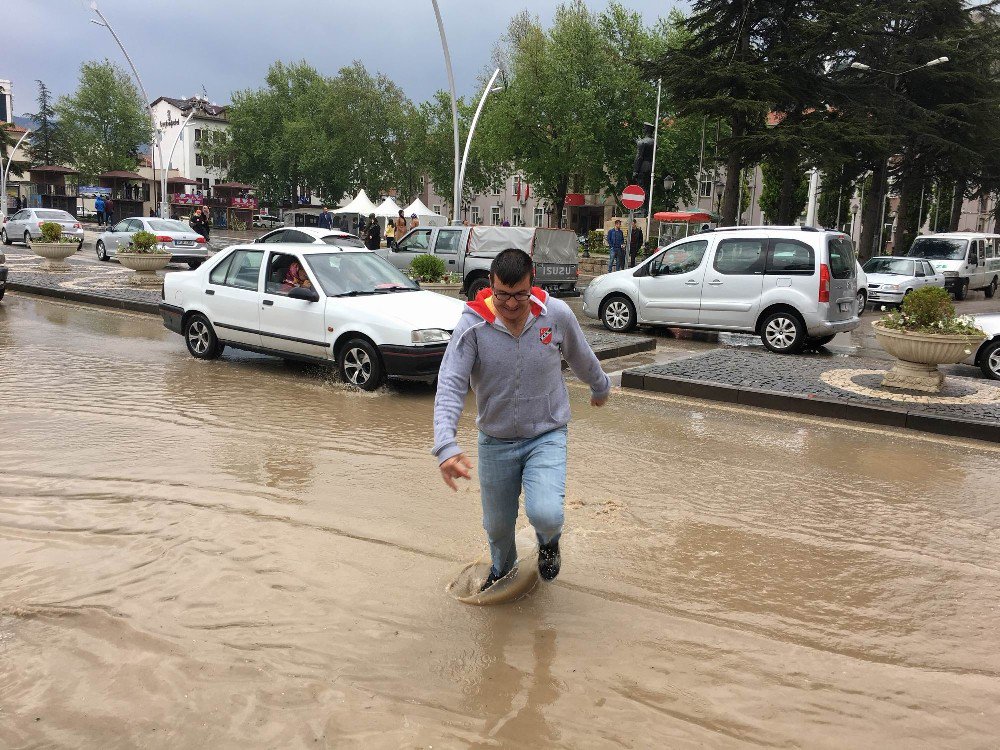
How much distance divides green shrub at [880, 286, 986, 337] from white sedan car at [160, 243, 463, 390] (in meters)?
4.86

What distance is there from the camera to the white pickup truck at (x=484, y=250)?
19.7m

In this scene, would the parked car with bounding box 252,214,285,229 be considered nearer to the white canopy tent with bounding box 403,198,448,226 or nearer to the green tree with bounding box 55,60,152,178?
the green tree with bounding box 55,60,152,178

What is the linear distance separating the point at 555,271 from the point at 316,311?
42.0 ft

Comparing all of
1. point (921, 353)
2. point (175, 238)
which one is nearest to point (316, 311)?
point (921, 353)

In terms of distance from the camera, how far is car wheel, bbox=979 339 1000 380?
1093 cm

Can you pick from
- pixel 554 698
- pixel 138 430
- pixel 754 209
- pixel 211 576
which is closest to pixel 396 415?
pixel 138 430

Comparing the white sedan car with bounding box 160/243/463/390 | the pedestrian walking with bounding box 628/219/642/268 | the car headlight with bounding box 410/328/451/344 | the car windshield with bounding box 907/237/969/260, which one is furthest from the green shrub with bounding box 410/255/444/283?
the car windshield with bounding box 907/237/969/260

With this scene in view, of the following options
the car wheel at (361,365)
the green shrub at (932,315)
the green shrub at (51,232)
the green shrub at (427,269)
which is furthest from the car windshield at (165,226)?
the green shrub at (932,315)

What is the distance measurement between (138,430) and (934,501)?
6294mm

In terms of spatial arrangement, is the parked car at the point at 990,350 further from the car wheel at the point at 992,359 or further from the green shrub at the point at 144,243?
the green shrub at the point at 144,243

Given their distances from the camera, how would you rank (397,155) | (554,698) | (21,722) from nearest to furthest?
(21,722)
(554,698)
(397,155)

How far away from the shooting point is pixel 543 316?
149 inches

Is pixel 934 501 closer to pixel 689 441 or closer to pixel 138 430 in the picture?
pixel 689 441

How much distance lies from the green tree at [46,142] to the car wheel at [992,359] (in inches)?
3801
